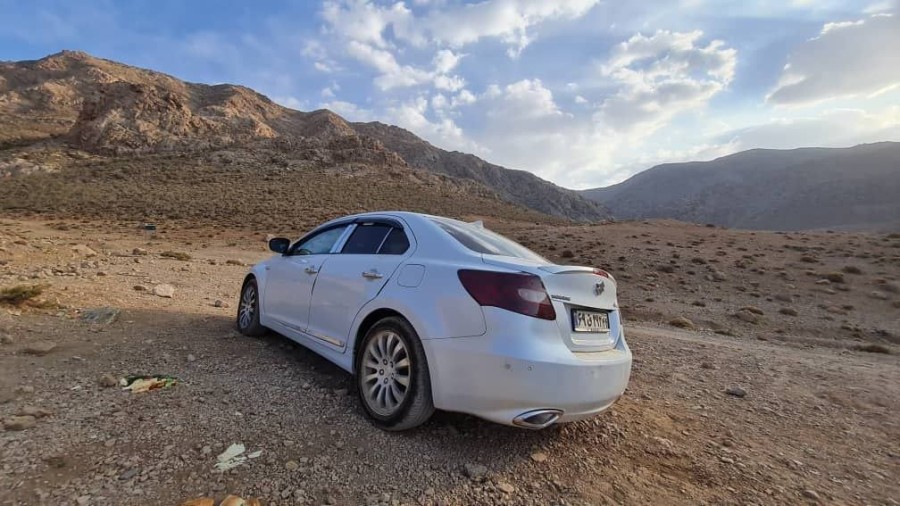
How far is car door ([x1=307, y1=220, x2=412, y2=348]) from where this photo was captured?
346cm

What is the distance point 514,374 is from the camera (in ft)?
8.61

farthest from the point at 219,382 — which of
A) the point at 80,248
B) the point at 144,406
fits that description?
the point at 80,248

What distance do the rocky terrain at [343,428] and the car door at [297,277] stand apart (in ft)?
1.47

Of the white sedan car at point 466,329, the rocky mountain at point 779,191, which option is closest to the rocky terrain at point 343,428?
the white sedan car at point 466,329

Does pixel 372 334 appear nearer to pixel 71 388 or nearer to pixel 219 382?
pixel 219 382

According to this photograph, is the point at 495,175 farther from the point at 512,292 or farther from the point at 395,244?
the point at 512,292

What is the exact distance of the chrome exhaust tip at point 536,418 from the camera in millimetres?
2639

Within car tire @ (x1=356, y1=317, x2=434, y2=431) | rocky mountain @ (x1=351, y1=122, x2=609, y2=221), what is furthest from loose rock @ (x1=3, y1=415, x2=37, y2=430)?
rocky mountain @ (x1=351, y1=122, x2=609, y2=221)

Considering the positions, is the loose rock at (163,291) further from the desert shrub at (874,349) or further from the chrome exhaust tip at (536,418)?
the desert shrub at (874,349)

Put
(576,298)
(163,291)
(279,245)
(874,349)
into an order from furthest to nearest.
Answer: (874,349) → (163,291) → (279,245) → (576,298)

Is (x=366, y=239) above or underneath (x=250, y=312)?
above

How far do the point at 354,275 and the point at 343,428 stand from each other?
1.14 meters

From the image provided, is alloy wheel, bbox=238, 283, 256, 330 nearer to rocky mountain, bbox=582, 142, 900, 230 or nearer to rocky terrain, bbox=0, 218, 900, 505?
rocky terrain, bbox=0, 218, 900, 505

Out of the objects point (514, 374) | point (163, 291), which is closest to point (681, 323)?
point (514, 374)
